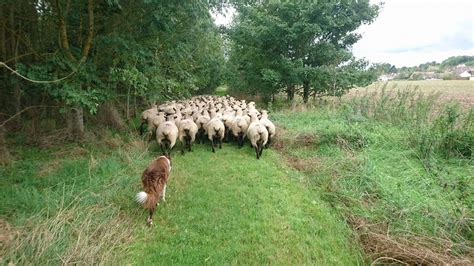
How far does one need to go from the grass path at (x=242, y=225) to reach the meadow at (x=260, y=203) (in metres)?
0.02

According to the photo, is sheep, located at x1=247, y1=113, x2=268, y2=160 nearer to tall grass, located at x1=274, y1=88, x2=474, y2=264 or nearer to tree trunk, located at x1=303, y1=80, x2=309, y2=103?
tall grass, located at x1=274, y1=88, x2=474, y2=264

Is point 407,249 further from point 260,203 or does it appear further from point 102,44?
point 102,44

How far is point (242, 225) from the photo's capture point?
4602 millimetres

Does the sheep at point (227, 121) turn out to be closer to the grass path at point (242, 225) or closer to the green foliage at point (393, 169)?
the green foliage at point (393, 169)

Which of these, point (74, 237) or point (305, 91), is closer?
point (74, 237)

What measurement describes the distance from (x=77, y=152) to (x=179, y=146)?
259cm

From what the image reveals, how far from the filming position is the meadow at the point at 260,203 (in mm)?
3881

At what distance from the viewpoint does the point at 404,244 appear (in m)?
4.09

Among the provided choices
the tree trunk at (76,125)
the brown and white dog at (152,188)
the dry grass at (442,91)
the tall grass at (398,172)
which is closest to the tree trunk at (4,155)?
the tree trunk at (76,125)

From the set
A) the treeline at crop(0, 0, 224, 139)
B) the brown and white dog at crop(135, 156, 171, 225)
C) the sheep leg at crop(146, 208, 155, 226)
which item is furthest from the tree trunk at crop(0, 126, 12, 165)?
the sheep leg at crop(146, 208, 155, 226)

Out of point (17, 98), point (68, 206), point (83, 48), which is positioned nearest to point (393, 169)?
point (68, 206)

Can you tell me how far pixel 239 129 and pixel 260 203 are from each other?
Answer: 3598 mm

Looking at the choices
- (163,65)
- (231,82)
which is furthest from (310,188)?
(231,82)

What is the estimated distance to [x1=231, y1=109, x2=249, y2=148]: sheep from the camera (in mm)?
8633
